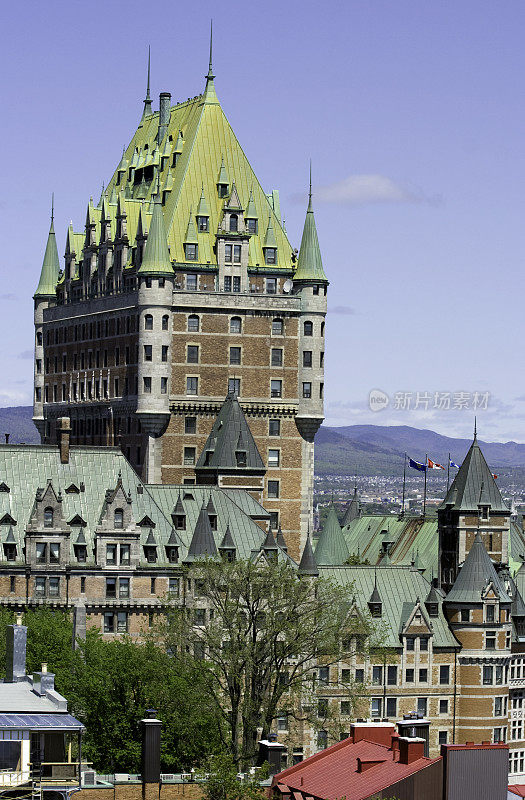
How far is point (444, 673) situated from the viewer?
184m

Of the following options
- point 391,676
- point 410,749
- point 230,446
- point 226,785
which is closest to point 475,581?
point 391,676

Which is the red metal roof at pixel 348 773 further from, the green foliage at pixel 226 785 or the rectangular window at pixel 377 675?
the rectangular window at pixel 377 675

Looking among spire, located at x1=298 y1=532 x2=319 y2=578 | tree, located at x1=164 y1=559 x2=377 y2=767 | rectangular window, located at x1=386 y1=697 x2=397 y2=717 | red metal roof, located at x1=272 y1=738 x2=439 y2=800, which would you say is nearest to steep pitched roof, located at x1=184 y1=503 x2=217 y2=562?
tree, located at x1=164 y1=559 x2=377 y2=767

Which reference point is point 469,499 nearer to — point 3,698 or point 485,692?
point 485,692

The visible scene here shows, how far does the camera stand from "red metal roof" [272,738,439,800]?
10331 cm

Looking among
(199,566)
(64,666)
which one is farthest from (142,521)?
(64,666)

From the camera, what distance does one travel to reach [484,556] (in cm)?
18725

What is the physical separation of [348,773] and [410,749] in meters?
5.75

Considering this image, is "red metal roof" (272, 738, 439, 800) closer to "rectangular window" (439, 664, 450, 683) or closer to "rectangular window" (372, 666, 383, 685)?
"rectangular window" (372, 666, 383, 685)

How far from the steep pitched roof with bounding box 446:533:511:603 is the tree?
19.3 m

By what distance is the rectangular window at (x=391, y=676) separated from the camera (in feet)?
598

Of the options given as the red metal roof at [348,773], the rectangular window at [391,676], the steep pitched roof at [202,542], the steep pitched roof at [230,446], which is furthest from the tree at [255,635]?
the red metal roof at [348,773]

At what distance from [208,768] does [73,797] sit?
993 cm

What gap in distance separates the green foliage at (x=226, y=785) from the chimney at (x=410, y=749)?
23.1ft
